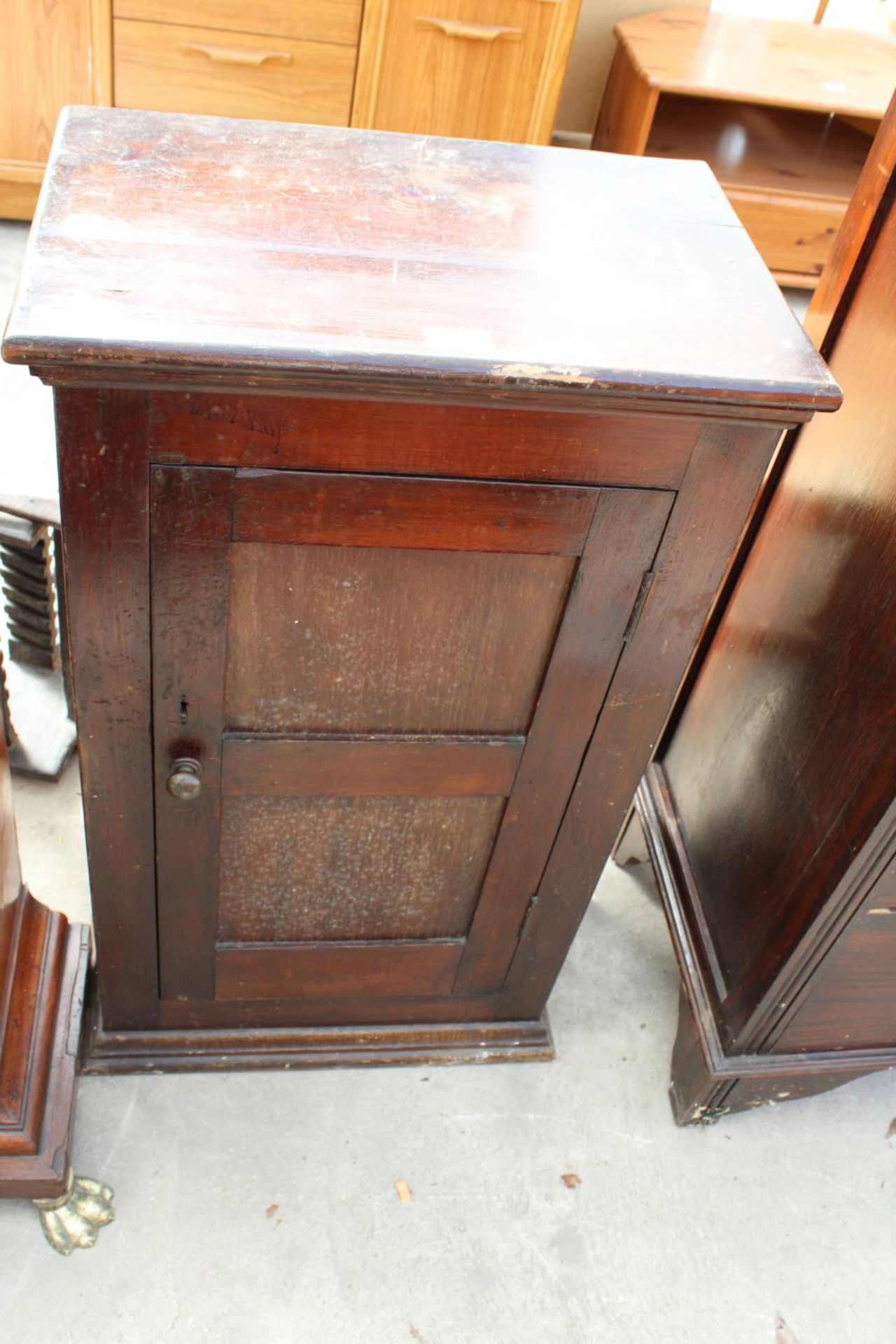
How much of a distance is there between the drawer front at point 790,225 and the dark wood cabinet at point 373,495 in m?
2.17

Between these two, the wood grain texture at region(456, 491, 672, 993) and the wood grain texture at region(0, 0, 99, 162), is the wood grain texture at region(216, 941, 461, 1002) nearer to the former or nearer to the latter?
the wood grain texture at region(456, 491, 672, 993)

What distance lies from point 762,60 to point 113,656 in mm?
3049

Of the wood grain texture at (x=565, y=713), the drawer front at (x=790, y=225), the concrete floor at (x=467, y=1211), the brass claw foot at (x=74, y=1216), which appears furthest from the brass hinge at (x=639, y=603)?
the drawer front at (x=790, y=225)

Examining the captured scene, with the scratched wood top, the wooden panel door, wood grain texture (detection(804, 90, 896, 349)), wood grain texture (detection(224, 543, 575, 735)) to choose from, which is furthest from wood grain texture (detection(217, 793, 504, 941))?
wood grain texture (detection(804, 90, 896, 349))

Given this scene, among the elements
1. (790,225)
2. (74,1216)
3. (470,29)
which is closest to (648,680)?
(74,1216)

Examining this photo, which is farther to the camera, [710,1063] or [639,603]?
[710,1063]

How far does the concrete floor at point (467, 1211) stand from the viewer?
1.35 meters

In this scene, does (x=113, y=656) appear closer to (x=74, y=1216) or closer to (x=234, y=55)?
(x=74, y=1216)

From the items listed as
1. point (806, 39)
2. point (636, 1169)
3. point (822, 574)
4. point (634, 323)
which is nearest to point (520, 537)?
point (634, 323)

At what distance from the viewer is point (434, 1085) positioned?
1.58 m

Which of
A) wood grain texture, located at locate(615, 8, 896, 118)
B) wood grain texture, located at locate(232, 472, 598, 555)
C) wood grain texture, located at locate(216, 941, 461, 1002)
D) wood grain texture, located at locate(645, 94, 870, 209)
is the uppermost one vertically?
wood grain texture, located at locate(232, 472, 598, 555)

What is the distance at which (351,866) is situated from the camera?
1334 mm

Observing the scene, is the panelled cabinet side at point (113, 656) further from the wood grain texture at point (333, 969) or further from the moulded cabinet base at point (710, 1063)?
the moulded cabinet base at point (710, 1063)

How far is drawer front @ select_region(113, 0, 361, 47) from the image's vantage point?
2590 millimetres
